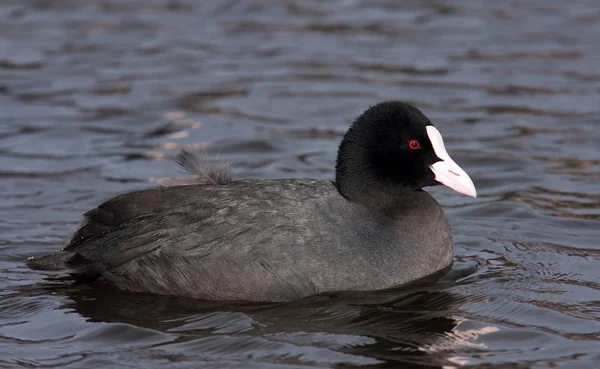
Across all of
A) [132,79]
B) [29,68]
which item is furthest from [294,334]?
[29,68]

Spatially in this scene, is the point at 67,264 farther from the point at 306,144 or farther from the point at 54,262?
the point at 306,144

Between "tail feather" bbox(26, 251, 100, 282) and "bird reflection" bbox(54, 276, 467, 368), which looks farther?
"tail feather" bbox(26, 251, 100, 282)

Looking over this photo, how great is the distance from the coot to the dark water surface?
0.13 m

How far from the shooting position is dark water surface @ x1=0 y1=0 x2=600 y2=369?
17.9 ft

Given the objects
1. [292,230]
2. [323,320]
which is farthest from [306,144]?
[323,320]

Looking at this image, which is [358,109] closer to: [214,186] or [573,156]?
[573,156]

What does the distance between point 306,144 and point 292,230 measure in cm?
378

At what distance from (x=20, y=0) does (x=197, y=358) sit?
10.7 metres

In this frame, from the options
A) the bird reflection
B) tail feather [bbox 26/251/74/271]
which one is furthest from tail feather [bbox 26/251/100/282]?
the bird reflection

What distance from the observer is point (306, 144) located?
31.6ft

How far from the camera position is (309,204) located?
6.06 metres

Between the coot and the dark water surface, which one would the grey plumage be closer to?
the coot

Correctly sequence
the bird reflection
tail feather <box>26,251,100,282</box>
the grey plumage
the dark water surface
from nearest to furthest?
the bird reflection → the dark water surface → the grey plumage → tail feather <box>26,251,100,282</box>

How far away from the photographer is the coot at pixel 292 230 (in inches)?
231
